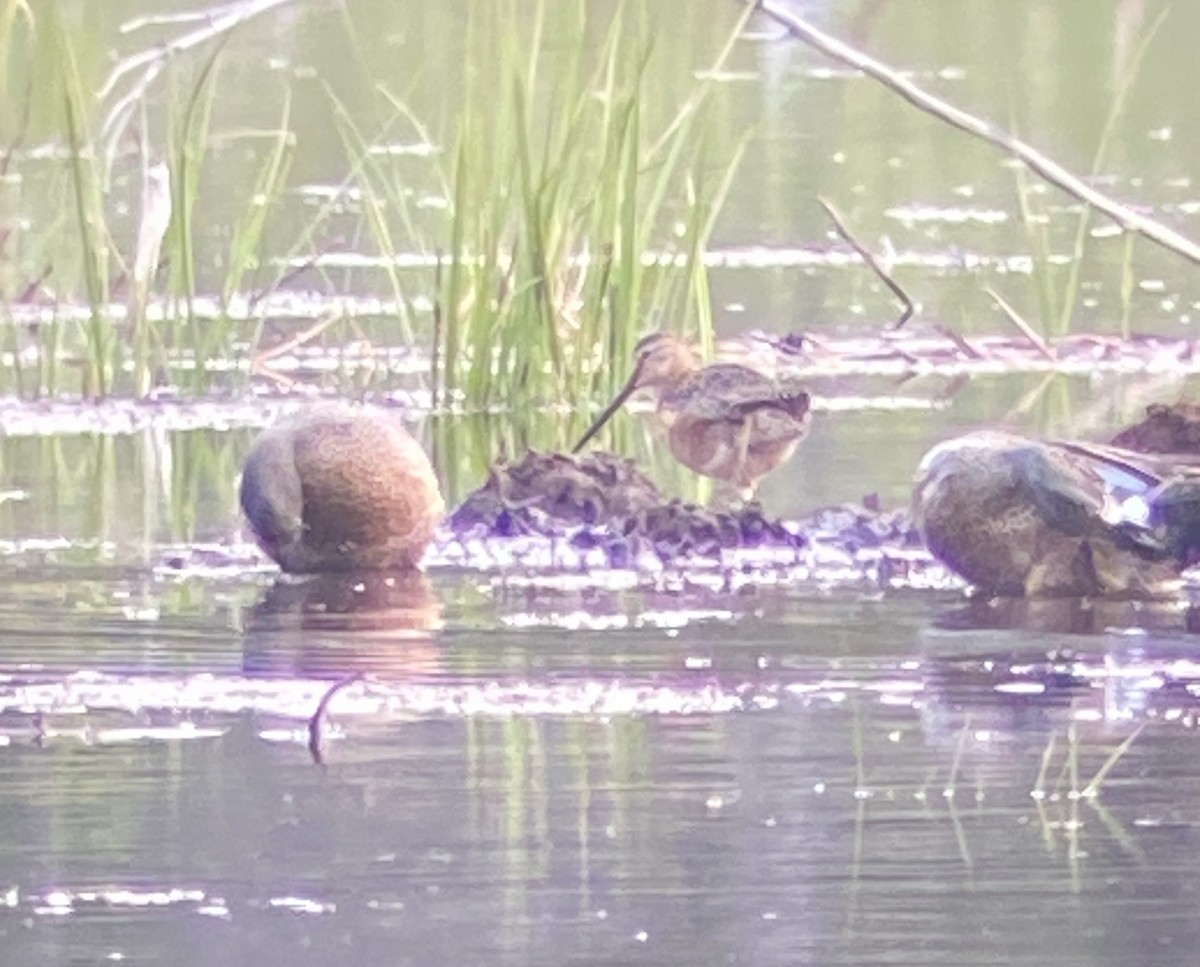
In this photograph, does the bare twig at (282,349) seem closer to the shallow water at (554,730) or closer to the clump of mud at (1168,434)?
the shallow water at (554,730)

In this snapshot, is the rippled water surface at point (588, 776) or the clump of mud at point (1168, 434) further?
the clump of mud at point (1168, 434)

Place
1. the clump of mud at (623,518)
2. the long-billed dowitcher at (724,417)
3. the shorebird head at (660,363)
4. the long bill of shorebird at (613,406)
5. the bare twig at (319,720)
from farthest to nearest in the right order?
the shorebird head at (660,363), the long-billed dowitcher at (724,417), the long bill of shorebird at (613,406), the clump of mud at (623,518), the bare twig at (319,720)

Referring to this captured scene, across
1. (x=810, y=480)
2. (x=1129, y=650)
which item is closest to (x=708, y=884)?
(x=1129, y=650)

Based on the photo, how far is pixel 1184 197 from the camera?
43.6 ft

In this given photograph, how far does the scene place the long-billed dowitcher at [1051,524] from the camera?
6.09 metres

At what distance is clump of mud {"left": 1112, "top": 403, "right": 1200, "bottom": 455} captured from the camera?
22.1 feet

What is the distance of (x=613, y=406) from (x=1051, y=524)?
5.72 feet

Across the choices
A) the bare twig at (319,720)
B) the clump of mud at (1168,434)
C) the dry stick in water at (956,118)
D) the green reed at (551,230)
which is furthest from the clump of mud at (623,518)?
Answer: the bare twig at (319,720)

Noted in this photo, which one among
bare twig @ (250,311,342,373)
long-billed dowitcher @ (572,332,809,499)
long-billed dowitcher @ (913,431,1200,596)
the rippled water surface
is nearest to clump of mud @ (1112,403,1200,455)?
long-billed dowitcher @ (913,431,1200,596)

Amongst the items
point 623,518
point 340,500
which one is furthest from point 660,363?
point 340,500

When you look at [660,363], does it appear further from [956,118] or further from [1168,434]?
[1168,434]

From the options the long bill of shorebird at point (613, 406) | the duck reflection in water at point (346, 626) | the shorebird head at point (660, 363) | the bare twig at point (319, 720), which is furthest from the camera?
the shorebird head at point (660, 363)

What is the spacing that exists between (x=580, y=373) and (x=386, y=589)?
1.93 meters

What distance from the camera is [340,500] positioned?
20.8 ft
